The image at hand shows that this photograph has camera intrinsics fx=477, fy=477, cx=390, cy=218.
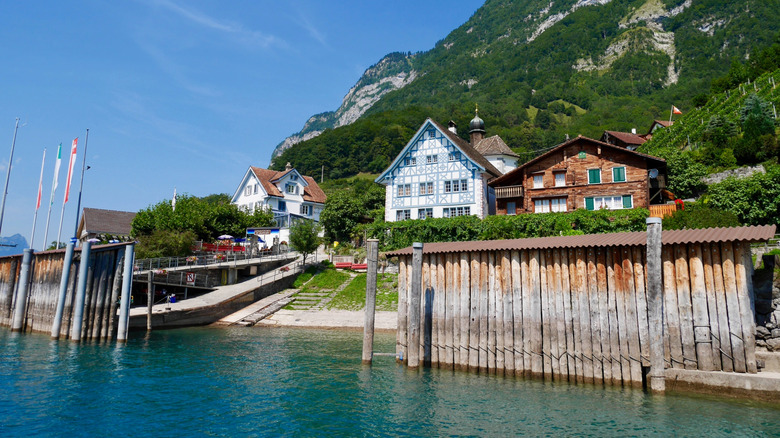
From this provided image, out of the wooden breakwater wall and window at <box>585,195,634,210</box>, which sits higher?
window at <box>585,195,634,210</box>

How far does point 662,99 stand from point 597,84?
3266 cm

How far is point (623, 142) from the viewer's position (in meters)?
83.5

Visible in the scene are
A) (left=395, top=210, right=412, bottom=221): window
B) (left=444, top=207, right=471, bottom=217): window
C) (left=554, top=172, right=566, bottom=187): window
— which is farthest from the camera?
(left=395, top=210, right=412, bottom=221): window

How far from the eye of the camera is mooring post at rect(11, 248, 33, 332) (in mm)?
32812

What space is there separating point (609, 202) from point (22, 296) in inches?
1896

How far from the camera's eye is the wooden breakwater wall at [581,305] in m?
16.3

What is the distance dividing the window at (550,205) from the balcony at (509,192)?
182 cm

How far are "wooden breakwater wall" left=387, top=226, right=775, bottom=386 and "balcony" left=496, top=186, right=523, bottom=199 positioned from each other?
91.8ft

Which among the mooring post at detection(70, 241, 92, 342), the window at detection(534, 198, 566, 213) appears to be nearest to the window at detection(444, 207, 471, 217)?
the window at detection(534, 198, 566, 213)

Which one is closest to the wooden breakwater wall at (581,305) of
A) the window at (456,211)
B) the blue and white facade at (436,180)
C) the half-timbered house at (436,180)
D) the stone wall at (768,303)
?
the stone wall at (768,303)

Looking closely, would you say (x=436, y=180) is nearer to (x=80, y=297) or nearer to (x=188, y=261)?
(x=188, y=261)

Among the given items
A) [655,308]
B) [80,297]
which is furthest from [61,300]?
[655,308]

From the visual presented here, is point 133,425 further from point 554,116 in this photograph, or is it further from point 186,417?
point 554,116

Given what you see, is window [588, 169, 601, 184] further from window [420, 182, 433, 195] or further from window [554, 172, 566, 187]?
window [420, 182, 433, 195]
